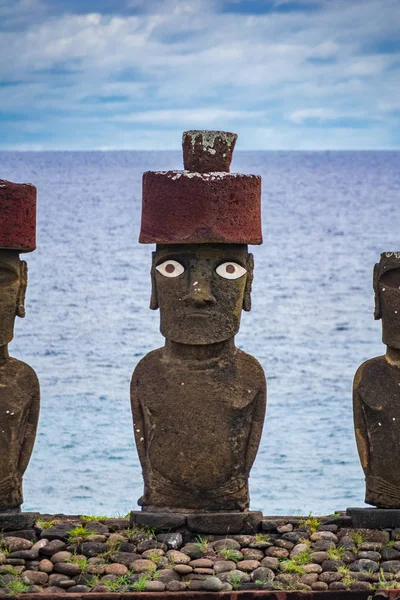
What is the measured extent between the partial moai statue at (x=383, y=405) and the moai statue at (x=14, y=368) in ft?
8.16

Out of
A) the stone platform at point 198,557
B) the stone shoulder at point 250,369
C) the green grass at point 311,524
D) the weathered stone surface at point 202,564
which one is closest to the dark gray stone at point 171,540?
the stone platform at point 198,557

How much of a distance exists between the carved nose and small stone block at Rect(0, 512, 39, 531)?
201cm

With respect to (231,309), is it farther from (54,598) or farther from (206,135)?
(54,598)

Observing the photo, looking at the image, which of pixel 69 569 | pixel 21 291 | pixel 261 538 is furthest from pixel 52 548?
pixel 21 291

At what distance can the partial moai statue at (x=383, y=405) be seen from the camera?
419 inches

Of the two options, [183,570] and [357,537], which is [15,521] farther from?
[357,537]

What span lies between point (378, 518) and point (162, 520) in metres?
1.61

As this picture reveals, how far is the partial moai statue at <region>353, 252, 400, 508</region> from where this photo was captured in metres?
10.6

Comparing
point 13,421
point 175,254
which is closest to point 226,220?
point 175,254

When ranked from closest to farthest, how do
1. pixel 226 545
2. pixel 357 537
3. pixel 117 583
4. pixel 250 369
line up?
pixel 117 583 < pixel 226 545 < pixel 357 537 < pixel 250 369

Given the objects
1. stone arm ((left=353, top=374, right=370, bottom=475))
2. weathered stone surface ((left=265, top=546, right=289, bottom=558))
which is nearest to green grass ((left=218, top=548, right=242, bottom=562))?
weathered stone surface ((left=265, top=546, right=289, bottom=558))

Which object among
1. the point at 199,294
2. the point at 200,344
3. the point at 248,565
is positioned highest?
the point at 199,294

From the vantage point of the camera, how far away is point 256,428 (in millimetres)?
10781

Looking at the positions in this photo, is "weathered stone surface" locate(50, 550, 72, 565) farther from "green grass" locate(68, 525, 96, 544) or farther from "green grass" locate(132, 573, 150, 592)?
"green grass" locate(132, 573, 150, 592)
